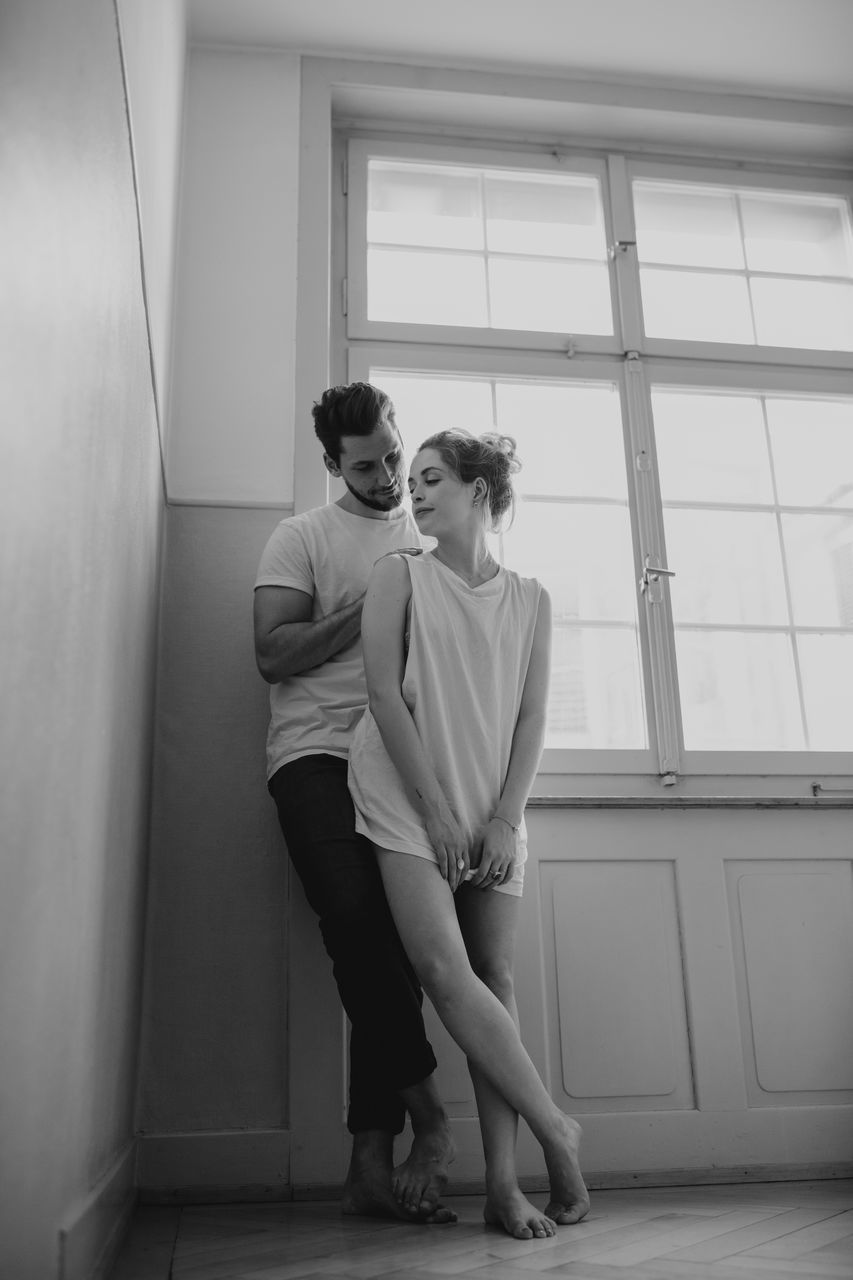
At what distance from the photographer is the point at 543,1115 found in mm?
1802

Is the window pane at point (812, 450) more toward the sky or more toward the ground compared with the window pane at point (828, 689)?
more toward the sky

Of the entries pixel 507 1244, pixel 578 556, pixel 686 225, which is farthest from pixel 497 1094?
pixel 686 225

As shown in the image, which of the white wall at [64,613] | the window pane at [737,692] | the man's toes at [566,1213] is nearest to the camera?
the white wall at [64,613]

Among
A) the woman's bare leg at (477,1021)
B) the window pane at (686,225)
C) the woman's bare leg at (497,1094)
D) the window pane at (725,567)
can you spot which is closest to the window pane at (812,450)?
the window pane at (725,567)

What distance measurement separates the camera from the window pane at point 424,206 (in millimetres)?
3213

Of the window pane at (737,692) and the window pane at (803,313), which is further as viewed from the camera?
the window pane at (803,313)

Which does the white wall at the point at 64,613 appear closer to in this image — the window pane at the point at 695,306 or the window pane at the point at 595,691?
the window pane at the point at 595,691

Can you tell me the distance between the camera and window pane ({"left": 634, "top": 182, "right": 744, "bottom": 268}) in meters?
3.34

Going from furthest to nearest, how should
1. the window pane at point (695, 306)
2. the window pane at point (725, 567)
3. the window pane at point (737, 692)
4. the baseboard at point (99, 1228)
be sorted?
the window pane at point (695, 306)
the window pane at point (725, 567)
the window pane at point (737, 692)
the baseboard at point (99, 1228)

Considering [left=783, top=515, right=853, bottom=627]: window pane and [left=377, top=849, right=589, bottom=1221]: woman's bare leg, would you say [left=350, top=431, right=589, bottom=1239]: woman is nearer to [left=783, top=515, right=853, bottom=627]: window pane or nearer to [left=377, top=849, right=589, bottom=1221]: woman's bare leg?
[left=377, top=849, right=589, bottom=1221]: woman's bare leg

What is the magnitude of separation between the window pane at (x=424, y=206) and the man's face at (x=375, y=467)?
1.02 m

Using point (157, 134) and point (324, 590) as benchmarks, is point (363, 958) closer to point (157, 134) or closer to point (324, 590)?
point (324, 590)

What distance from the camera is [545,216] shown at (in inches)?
131

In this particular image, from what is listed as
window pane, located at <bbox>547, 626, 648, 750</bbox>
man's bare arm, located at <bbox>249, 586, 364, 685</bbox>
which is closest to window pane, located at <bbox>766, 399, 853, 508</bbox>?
window pane, located at <bbox>547, 626, 648, 750</bbox>
